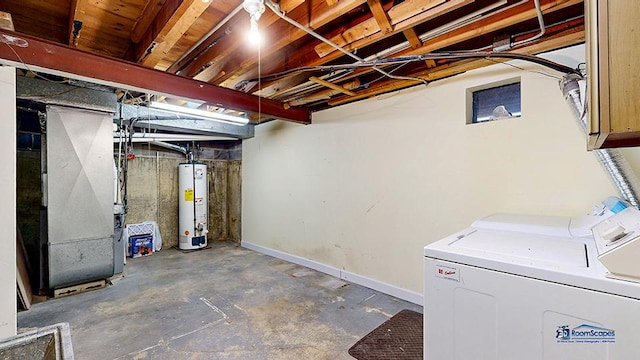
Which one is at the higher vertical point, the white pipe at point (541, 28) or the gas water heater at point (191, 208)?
the white pipe at point (541, 28)

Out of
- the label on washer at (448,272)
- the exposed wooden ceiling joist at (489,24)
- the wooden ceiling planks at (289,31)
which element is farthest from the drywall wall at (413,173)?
the label on washer at (448,272)

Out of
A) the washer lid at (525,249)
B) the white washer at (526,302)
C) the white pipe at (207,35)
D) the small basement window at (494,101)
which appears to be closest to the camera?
the white washer at (526,302)

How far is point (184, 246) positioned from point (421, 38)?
4.87 metres

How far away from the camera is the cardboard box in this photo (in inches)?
182

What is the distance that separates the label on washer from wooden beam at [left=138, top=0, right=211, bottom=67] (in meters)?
1.83

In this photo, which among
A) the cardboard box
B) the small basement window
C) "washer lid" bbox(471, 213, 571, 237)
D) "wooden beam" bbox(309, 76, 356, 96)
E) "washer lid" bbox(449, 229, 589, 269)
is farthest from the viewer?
the cardboard box

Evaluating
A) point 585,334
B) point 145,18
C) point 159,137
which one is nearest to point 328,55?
point 145,18

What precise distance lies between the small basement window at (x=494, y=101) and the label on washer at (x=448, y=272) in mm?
1752

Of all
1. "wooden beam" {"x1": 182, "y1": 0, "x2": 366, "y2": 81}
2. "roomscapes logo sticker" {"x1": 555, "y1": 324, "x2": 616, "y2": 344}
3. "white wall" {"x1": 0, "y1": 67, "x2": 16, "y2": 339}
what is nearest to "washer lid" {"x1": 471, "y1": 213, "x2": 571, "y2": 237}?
"roomscapes logo sticker" {"x1": 555, "y1": 324, "x2": 616, "y2": 344}

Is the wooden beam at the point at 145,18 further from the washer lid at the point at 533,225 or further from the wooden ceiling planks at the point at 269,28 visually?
the washer lid at the point at 533,225

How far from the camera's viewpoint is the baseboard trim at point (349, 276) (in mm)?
2936

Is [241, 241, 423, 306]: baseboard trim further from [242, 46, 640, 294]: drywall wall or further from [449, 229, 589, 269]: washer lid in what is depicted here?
[449, 229, 589, 269]: washer lid

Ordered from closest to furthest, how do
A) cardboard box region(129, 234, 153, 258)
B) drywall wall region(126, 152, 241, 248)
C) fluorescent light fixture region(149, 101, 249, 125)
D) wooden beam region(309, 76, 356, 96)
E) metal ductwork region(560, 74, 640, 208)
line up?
metal ductwork region(560, 74, 640, 208) < wooden beam region(309, 76, 356, 96) < fluorescent light fixture region(149, 101, 249, 125) < cardboard box region(129, 234, 153, 258) < drywall wall region(126, 152, 241, 248)

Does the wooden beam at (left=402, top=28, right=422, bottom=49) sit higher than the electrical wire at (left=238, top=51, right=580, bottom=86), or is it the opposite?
the wooden beam at (left=402, top=28, right=422, bottom=49)
